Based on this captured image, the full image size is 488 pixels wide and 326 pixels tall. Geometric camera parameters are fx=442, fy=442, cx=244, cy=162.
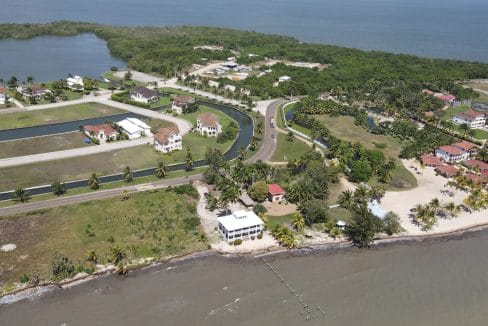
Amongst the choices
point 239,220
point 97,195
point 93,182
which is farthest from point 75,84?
point 239,220

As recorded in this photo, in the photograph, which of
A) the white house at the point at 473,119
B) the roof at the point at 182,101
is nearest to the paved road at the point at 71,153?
the roof at the point at 182,101

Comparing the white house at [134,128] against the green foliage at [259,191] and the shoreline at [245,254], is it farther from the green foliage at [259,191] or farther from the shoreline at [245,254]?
the shoreline at [245,254]

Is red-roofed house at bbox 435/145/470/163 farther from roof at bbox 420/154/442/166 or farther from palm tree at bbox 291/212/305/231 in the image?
palm tree at bbox 291/212/305/231

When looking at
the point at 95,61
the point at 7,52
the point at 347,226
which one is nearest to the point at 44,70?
the point at 95,61

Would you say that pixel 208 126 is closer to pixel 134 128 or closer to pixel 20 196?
pixel 134 128

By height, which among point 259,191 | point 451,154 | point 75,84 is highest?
point 75,84

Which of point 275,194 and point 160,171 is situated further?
point 160,171
